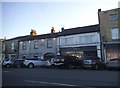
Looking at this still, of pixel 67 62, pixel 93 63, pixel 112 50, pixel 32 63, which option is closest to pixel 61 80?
pixel 93 63

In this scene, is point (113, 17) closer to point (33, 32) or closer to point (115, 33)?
point (115, 33)

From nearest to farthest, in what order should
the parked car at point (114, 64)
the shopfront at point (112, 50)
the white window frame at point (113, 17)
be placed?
the parked car at point (114, 64) < the shopfront at point (112, 50) < the white window frame at point (113, 17)

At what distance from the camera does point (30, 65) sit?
3588 centimetres

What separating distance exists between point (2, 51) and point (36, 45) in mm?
16445

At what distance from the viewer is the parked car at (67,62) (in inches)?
1157

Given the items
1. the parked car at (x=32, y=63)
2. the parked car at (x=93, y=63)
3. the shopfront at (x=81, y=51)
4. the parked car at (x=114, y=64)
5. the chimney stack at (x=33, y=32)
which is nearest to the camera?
the parked car at (x=114, y=64)

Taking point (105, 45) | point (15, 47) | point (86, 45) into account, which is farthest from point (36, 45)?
point (105, 45)

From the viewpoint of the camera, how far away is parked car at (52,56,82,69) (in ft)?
96.4

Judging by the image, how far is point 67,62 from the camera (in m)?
29.6

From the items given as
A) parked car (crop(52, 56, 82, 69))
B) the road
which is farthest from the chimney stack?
the road

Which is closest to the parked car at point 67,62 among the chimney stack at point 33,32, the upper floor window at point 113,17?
the upper floor window at point 113,17

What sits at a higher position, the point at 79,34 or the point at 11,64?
the point at 79,34

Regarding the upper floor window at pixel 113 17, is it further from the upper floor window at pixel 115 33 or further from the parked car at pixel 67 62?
the parked car at pixel 67 62

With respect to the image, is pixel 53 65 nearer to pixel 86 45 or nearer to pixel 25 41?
pixel 86 45
